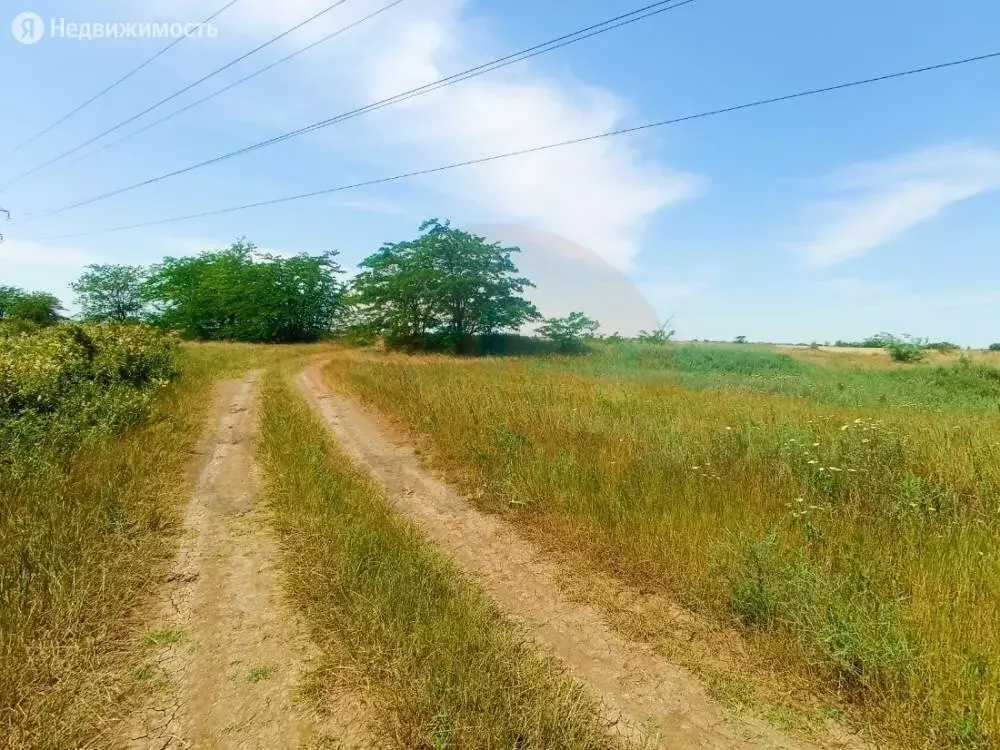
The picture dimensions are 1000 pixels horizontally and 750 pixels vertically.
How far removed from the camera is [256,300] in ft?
125

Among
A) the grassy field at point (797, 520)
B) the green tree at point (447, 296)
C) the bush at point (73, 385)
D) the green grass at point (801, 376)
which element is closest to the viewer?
the grassy field at point (797, 520)

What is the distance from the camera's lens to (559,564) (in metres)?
4.62

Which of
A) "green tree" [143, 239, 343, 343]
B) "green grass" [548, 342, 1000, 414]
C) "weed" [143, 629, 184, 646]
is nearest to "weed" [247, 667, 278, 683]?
"weed" [143, 629, 184, 646]

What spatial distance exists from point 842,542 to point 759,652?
5.29ft

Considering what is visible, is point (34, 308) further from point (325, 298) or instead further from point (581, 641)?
point (581, 641)

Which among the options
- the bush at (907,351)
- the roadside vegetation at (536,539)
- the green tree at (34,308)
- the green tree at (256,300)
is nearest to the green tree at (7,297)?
the green tree at (34,308)

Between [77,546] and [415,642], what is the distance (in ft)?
11.4

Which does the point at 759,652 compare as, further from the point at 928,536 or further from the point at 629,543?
the point at 928,536

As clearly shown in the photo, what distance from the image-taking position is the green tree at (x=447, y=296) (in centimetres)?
2916

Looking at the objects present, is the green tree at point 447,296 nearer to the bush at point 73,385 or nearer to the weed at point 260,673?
the bush at point 73,385

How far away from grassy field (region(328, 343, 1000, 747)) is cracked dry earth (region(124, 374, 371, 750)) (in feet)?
8.61

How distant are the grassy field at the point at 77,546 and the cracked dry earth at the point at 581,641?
8.86 ft

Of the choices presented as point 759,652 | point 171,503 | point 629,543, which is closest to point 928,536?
point 759,652

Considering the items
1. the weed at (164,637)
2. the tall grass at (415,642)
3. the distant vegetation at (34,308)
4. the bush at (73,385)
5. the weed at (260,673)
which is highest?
the distant vegetation at (34,308)
